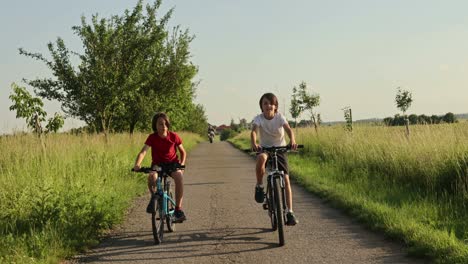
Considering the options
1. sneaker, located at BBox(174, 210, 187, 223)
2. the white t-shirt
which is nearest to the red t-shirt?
sneaker, located at BBox(174, 210, 187, 223)

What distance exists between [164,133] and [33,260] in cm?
260

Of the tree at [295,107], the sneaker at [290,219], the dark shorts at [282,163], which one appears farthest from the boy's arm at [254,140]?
the tree at [295,107]

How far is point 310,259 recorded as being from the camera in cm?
555

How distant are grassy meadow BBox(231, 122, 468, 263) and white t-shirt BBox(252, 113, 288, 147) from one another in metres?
1.86

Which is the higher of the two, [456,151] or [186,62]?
[186,62]

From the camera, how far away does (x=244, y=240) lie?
259 inches

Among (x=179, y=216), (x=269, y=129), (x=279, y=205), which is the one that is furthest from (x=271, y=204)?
(x=179, y=216)

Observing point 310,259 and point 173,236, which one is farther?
point 173,236

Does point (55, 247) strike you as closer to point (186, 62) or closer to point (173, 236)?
point (173, 236)

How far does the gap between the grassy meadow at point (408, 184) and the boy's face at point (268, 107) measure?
87.1 inches

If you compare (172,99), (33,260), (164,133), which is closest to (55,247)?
(33,260)

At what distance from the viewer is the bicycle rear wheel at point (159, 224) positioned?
6480 millimetres

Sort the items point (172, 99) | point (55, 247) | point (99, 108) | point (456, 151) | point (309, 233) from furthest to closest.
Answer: point (172, 99)
point (99, 108)
point (456, 151)
point (309, 233)
point (55, 247)

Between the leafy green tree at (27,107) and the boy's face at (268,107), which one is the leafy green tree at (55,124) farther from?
the boy's face at (268,107)
